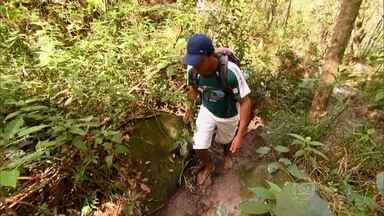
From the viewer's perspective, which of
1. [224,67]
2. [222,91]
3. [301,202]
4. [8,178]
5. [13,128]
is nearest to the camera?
[301,202]

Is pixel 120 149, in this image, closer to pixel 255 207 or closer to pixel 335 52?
pixel 255 207

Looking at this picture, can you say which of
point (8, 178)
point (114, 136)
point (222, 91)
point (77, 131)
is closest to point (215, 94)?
point (222, 91)

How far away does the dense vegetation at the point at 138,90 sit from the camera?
10.5 ft

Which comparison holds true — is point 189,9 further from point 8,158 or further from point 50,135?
point 8,158

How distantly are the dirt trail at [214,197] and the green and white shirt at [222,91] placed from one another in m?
0.87

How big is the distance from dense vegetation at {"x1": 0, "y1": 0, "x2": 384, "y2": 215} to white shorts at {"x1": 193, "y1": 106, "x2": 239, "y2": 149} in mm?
423

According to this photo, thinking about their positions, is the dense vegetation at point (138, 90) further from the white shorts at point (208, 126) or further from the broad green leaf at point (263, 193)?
the white shorts at point (208, 126)

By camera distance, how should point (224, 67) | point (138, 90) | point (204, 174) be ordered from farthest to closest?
1. point (138, 90)
2. point (204, 174)
3. point (224, 67)

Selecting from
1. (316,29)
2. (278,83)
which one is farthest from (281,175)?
(316,29)

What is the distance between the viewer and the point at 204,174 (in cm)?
411

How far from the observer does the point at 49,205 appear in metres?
3.11

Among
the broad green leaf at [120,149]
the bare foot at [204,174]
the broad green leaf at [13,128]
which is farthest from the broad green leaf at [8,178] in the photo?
the bare foot at [204,174]

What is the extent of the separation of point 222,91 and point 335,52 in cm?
151

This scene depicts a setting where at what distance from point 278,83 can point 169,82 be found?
1.55m
